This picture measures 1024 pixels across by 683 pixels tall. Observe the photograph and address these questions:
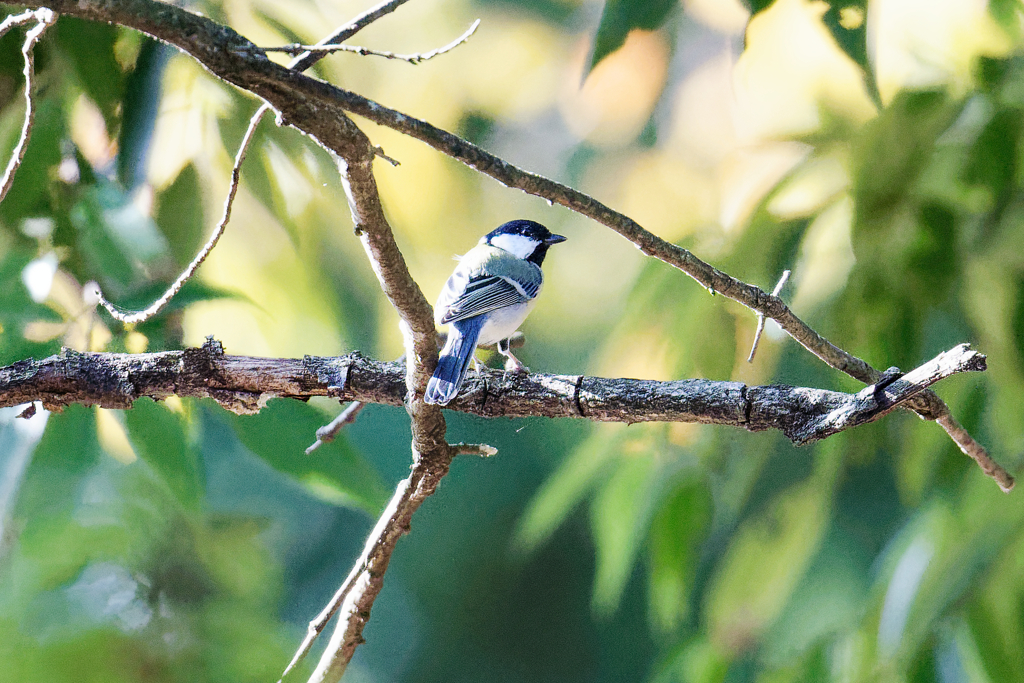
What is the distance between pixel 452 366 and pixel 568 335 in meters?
0.71

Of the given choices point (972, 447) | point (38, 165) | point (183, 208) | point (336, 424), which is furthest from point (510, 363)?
point (38, 165)

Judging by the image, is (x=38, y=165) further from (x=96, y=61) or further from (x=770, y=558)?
(x=770, y=558)

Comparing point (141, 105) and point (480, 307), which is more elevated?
point (141, 105)

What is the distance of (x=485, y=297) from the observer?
0.80 m

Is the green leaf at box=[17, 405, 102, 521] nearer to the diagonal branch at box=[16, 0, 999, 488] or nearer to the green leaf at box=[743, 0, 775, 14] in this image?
the diagonal branch at box=[16, 0, 999, 488]

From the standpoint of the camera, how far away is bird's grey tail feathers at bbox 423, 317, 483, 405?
0.62 meters

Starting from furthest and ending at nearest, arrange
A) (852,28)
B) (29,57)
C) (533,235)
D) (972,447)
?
(852,28) < (533,235) < (972,447) < (29,57)

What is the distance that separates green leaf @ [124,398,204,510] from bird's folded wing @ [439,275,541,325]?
1.90ft

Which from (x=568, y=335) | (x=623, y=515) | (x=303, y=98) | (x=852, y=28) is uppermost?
(x=852, y=28)

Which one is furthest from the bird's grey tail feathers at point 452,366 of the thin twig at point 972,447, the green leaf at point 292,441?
the green leaf at point 292,441

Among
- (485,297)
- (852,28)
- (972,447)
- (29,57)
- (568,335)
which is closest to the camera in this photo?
(29,57)

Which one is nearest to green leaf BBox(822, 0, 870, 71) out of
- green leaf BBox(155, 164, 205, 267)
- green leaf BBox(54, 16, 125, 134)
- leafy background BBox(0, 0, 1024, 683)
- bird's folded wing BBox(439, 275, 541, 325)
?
leafy background BBox(0, 0, 1024, 683)

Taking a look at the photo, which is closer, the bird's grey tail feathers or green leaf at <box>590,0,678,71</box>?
the bird's grey tail feathers

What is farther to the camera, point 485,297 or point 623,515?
point 623,515
